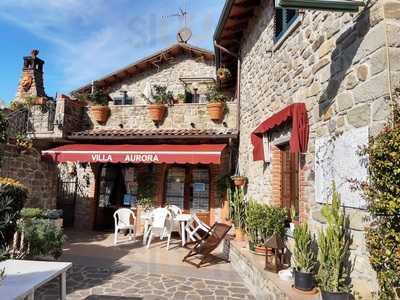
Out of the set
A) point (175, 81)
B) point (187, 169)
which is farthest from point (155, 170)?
point (175, 81)

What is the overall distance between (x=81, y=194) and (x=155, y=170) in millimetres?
4184

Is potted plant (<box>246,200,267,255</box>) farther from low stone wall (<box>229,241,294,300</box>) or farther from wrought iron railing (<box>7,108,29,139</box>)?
wrought iron railing (<box>7,108,29,139</box>)

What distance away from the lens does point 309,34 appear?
6.34 metres

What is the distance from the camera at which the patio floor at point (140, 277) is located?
701cm

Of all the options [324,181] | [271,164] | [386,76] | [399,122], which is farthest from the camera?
[271,164]

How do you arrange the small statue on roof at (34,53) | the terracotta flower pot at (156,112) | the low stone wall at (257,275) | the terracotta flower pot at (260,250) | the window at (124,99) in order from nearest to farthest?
the low stone wall at (257,275)
the terracotta flower pot at (260,250)
the terracotta flower pot at (156,112)
the window at (124,99)
the small statue on roof at (34,53)

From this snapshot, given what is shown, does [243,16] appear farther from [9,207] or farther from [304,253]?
[9,207]

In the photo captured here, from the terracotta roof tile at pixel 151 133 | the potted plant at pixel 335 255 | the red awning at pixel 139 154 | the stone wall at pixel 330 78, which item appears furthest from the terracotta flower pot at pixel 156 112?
the potted plant at pixel 335 255

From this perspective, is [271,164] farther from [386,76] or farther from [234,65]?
[234,65]

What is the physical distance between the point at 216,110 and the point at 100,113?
549 centimetres

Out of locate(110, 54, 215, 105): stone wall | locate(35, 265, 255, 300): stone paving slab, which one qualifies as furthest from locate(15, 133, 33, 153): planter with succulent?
locate(110, 54, 215, 105): stone wall

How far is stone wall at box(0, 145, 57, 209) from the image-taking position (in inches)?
482

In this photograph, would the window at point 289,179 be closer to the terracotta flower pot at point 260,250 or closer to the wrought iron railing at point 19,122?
the terracotta flower pot at point 260,250

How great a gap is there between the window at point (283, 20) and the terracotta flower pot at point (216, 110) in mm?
5604
